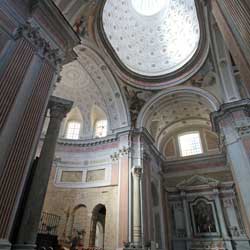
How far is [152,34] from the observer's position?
15820 mm

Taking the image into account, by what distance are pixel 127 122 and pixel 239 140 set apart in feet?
21.1

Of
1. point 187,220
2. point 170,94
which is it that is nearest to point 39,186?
point 170,94

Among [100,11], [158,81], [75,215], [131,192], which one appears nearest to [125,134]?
[131,192]

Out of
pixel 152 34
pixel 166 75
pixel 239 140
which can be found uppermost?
pixel 152 34

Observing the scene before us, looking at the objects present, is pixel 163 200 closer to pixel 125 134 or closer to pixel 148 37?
pixel 125 134

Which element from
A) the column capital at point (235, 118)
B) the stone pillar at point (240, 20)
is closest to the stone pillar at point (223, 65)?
the column capital at point (235, 118)

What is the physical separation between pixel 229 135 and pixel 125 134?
19.1ft

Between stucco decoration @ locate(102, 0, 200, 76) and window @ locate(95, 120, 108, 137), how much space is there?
4458mm

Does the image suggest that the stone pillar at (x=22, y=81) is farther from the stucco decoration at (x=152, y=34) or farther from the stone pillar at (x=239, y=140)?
the stone pillar at (x=239, y=140)

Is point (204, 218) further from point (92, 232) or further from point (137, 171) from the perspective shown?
point (92, 232)

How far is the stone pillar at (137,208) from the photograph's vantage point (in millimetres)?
9492

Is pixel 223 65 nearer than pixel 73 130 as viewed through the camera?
Yes

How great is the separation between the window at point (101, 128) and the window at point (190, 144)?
709 cm

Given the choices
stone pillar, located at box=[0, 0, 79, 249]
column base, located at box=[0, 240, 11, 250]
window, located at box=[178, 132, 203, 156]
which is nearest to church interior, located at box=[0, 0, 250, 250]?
stone pillar, located at box=[0, 0, 79, 249]
